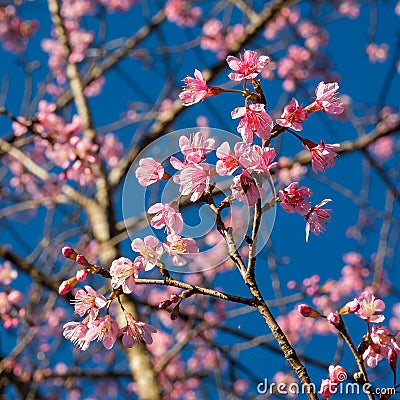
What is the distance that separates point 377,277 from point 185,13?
374cm

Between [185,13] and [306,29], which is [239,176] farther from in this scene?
[306,29]

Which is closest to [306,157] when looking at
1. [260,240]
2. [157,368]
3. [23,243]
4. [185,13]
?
[157,368]

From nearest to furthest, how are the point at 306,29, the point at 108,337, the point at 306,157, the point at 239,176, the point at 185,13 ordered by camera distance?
the point at 239,176 → the point at 108,337 → the point at 306,157 → the point at 185,13 → the point at 306,29

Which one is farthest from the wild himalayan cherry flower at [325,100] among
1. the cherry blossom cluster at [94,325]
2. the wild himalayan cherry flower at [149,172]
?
the cherry blossom cluster at [94,325]

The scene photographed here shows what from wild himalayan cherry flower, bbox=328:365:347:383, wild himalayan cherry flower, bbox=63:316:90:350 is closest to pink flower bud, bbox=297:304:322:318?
wild himalayan cherry flower, bbox=328:365:347:383

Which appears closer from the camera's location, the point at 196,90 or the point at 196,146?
the point at 196,146

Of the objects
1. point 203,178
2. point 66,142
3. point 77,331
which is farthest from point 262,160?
point 66,142

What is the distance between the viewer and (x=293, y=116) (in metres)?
1.27

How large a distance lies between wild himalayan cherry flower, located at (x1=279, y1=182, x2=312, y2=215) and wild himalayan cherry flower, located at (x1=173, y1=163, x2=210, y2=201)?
0.57 feet

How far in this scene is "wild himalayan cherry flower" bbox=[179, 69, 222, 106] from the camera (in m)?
1.39

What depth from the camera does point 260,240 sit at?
140cm

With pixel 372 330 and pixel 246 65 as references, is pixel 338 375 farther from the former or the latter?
pixel 246 65

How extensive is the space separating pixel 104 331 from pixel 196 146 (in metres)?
0.47

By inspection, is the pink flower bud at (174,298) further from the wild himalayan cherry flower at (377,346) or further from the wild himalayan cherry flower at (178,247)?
the wild himalayan cherry flower at (377,346)
